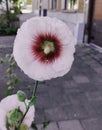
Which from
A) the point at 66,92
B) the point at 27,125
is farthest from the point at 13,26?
the point at 27,125

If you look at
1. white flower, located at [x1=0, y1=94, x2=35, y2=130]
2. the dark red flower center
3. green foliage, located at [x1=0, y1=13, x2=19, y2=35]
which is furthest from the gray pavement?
green foliage, located at [x1=0, y1=13, x2=19, y2=35]

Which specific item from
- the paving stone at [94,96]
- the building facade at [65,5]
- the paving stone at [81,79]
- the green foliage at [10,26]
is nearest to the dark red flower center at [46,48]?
the paving stone at [94,96]

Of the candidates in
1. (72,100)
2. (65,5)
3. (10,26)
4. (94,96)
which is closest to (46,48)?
(72,100)

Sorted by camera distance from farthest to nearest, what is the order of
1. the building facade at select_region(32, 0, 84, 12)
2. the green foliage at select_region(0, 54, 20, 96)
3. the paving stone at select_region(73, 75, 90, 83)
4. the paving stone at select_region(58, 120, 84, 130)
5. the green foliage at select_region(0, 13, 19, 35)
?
the green foliage at select_region(0, 13, 19, 35) → the building facade at select_region(32, 0, 84, 12) → the paving stone at select_region(73, 75, 90, 83) → the paving stone at select_region(58, 120, 84, 130) → the green foliage at select_region(0, 54, 20, 96)

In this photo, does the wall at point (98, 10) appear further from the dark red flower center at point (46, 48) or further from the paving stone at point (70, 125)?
the dark red flower center at point (46, 48)

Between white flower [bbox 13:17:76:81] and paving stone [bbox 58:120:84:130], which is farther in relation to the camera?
paving stone [bbox 58:120:84:130]

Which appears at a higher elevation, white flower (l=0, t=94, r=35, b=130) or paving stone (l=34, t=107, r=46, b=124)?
white flower (l=0, t=94, r=35, b=130)

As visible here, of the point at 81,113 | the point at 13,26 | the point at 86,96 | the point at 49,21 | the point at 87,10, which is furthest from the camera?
the point at 13,26

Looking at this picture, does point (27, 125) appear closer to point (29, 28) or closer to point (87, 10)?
point (29, 28)

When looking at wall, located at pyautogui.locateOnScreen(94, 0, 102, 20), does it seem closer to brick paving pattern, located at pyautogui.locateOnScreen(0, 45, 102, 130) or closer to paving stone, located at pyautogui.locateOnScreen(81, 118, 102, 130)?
brick paving pattern, located at pyautogui.locateOnScreen(0, 45, 102, 130)
